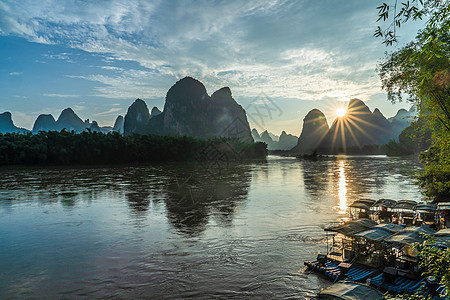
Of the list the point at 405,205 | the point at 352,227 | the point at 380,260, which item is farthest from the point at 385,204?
the point at 380,260

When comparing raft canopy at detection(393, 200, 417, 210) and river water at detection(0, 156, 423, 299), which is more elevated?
raft canopy at detection(393, 200, 417, 210)

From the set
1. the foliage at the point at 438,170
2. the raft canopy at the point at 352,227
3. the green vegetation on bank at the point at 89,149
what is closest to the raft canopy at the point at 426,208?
the foliage at the point at 438,170

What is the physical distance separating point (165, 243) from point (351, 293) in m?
14.4

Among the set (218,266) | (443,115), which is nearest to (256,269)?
(218,266)

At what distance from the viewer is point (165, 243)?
71.3 feet

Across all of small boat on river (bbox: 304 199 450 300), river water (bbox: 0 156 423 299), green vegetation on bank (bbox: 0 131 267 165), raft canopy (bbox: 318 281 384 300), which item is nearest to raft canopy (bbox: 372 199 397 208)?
river water (bbox: 0 156 423 299)

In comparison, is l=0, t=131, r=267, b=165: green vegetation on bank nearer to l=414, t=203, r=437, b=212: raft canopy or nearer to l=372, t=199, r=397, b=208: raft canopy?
l=372, t=199, r=397, b=208: raft canopy

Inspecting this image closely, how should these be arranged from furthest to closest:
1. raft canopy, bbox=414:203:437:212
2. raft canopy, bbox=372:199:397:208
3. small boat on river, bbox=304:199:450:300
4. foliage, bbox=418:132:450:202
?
raft canopy, bbox=372:199:397:208, raft canopy, bbox=414:203:437:212, foliage, bbox=418:132:450:202, small boat on river, bbox=304:199:450:300

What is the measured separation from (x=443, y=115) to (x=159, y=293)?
23883 mm

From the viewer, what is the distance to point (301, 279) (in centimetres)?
1570

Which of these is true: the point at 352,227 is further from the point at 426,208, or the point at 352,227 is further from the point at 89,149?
the point at 89,149

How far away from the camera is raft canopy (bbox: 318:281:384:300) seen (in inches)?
422

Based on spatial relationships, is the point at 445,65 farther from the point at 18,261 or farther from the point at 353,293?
the point at 18,261

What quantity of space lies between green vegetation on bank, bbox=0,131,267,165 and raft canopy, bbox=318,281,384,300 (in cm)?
9963
